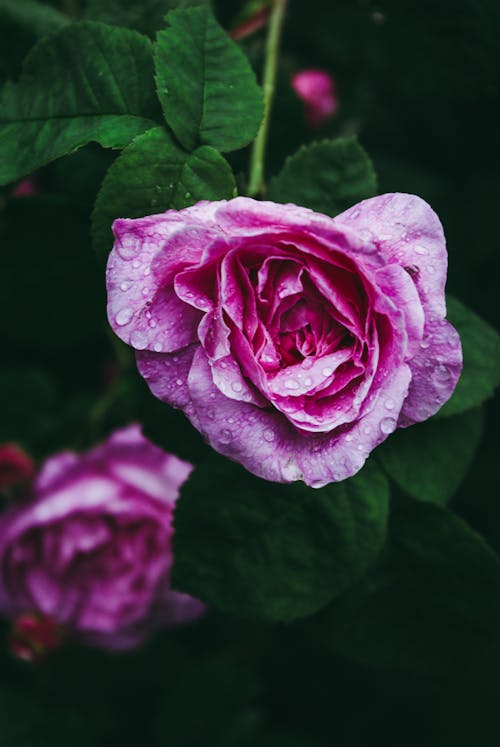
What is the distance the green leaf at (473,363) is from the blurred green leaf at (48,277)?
1.79 feet

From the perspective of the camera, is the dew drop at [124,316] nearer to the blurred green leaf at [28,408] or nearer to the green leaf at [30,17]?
the green leaf at [30,17]

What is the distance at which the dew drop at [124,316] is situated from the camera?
2.19 ft

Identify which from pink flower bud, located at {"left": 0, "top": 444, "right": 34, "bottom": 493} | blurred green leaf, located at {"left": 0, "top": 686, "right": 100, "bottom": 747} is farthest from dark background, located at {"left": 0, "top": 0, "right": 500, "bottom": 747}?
pink flower bud, located at {"left": 0, "top": 444, "right": 34, "bottom": 493}

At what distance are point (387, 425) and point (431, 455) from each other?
0.29 meters

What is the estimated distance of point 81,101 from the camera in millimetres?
798

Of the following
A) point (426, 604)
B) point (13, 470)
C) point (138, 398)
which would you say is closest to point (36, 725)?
point (13, 470)

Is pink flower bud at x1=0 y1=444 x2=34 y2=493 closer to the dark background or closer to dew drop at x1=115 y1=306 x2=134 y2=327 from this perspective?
the dark background

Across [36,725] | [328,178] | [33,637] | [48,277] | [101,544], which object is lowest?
[36,725]

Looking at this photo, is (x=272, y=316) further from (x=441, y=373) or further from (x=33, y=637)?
(x=33, y=637)

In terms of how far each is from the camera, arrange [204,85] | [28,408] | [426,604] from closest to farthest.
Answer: [204,85], [426,604], [28,408]

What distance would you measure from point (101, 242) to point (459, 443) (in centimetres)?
48

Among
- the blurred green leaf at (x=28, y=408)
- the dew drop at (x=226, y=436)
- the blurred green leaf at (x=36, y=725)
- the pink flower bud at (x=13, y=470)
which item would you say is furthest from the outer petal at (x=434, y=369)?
the blurred green leaf at (x=36, y=725)

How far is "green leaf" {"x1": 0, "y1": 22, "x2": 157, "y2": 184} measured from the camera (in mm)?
771

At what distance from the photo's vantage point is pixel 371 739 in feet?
4.81
